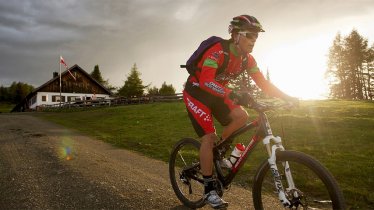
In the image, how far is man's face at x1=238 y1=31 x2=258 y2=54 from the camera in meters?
4.59

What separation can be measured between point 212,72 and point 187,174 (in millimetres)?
1901

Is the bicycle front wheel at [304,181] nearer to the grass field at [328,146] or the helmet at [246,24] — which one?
the grass field at [328,146]

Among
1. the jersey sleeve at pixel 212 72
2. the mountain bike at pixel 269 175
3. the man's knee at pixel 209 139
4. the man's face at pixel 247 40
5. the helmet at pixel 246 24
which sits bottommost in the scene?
the mountain bike at pixel 269 175

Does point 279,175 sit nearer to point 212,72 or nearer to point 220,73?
point 212,72

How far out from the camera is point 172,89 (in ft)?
308

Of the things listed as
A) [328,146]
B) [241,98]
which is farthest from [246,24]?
[328,146]

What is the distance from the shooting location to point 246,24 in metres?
4.53

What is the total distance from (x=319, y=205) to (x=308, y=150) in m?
7.43

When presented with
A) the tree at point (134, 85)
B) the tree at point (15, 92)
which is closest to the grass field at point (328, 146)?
the tree at point (134, 85)

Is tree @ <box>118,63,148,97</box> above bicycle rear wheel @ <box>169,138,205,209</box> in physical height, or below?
above

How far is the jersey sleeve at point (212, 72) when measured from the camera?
4.43 meters

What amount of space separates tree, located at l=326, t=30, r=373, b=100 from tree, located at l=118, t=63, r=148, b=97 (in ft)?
134

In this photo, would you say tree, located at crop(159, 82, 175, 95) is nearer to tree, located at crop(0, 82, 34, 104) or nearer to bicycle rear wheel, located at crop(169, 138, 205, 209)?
tree, located at crop(0, 82, 34, 104)

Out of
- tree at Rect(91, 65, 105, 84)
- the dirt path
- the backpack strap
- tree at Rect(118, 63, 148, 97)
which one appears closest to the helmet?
the backpack strap
